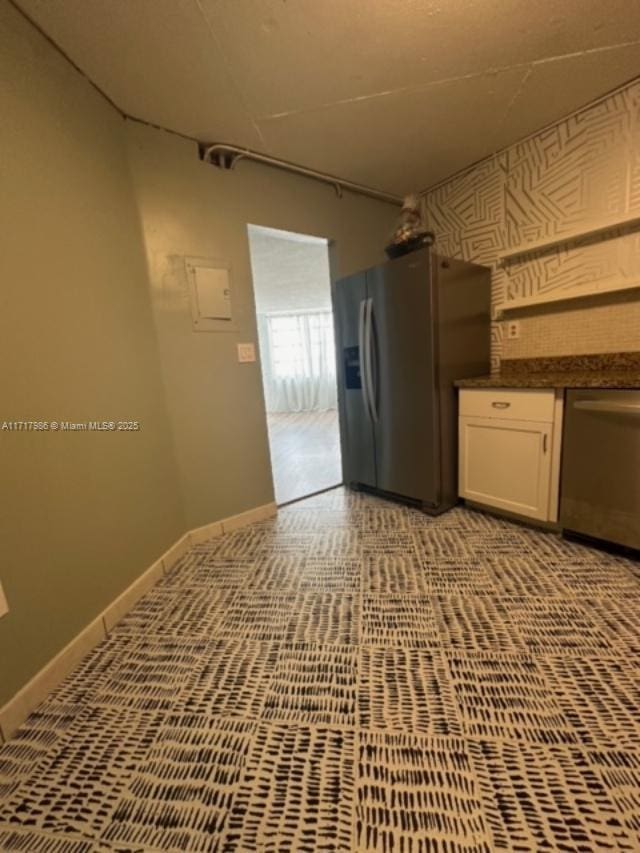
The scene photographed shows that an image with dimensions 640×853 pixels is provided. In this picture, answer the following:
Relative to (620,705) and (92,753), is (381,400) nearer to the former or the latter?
(620,705)

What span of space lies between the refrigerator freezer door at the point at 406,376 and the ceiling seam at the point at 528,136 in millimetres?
1017

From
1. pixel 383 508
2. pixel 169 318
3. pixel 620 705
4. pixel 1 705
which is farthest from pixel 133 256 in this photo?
pixel 620 705

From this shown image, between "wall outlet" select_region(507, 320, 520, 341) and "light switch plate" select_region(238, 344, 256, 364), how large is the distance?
1758 millimetres

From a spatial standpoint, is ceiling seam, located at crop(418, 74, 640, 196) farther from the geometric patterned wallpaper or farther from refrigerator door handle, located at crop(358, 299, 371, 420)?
refrigerator door handle, located at crop(358, 299, 371, 420)

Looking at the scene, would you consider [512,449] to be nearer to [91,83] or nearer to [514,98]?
[514,98]

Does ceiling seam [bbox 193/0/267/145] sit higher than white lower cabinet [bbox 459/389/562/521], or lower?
higher

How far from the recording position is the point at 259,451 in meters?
2.32

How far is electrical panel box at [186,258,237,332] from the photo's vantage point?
1.95 m

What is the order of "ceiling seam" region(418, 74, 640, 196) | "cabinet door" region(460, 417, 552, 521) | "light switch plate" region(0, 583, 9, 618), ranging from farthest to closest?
"cabinet door" region(460, 417, 552, 521) → "ceiling seam" region(418, 74, 640, 196) → "light switch plate" region(0, 583, 9, 618)

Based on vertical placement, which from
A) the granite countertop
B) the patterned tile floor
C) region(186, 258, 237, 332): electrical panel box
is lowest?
the patterned tile floor

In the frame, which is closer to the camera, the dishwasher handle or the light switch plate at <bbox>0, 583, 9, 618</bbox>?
the light switch plate at <bbox>0, 583, 9, 618</bbox>

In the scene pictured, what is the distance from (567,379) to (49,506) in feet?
7.60

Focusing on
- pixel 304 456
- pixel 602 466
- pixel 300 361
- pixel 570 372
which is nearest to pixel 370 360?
pixel 570 372

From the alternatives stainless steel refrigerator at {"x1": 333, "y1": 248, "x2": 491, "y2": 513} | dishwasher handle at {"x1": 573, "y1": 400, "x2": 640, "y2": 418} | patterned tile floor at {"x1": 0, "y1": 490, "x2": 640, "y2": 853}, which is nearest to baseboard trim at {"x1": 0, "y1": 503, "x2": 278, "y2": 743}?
patterned tile floor at {"x1": 0, "y1": 490, "x2": 640, "y2": 853}
